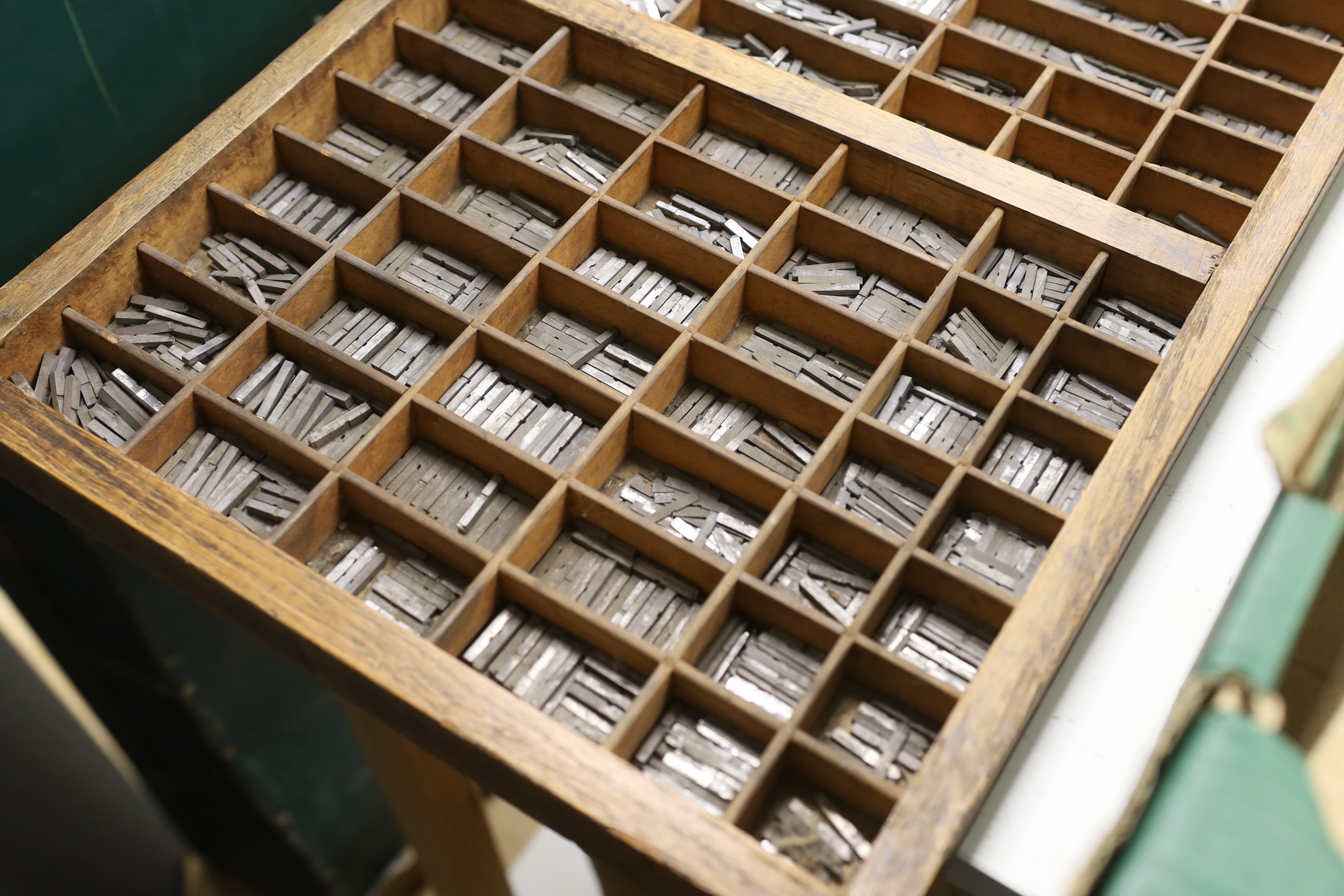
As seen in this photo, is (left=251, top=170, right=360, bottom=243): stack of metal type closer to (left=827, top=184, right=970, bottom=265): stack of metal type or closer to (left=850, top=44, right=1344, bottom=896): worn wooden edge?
(left=827, top=184, right=970, bottom=265): stack of metal type

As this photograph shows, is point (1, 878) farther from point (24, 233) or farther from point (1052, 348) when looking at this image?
point (1052, 348)

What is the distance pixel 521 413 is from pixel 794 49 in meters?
1.00

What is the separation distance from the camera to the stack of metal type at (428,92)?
221 cm

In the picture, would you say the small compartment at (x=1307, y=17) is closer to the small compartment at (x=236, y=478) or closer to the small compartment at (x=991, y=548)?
the small compartment at (x=991, y=548)

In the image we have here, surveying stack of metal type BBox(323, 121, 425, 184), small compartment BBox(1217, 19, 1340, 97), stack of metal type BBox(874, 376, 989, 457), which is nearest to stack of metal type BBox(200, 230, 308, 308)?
stack of metal type BBox(323, 121, 425, 184)

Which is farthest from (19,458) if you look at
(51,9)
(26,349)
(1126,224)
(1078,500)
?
(1126,224)

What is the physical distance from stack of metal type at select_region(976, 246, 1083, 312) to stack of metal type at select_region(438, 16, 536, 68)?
3.28 feet

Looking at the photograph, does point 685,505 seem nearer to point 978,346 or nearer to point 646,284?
point 646,284

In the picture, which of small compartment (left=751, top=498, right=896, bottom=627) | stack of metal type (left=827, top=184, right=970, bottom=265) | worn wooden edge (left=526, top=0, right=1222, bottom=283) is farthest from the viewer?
stack of metal type (left=827, top=184, right=970, bottom=265)

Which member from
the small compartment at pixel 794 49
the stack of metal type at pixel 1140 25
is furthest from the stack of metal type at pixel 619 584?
the stack of metal type at pixel 1140 25

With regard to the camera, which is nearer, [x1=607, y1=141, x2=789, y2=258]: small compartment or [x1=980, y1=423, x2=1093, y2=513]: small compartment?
[x1=980, y1=423, x2=1093, y2=513]: small compartment

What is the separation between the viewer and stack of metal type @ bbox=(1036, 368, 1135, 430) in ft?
6.02

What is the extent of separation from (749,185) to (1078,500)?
2.58 ft

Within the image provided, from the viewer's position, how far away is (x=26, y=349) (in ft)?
5.98
